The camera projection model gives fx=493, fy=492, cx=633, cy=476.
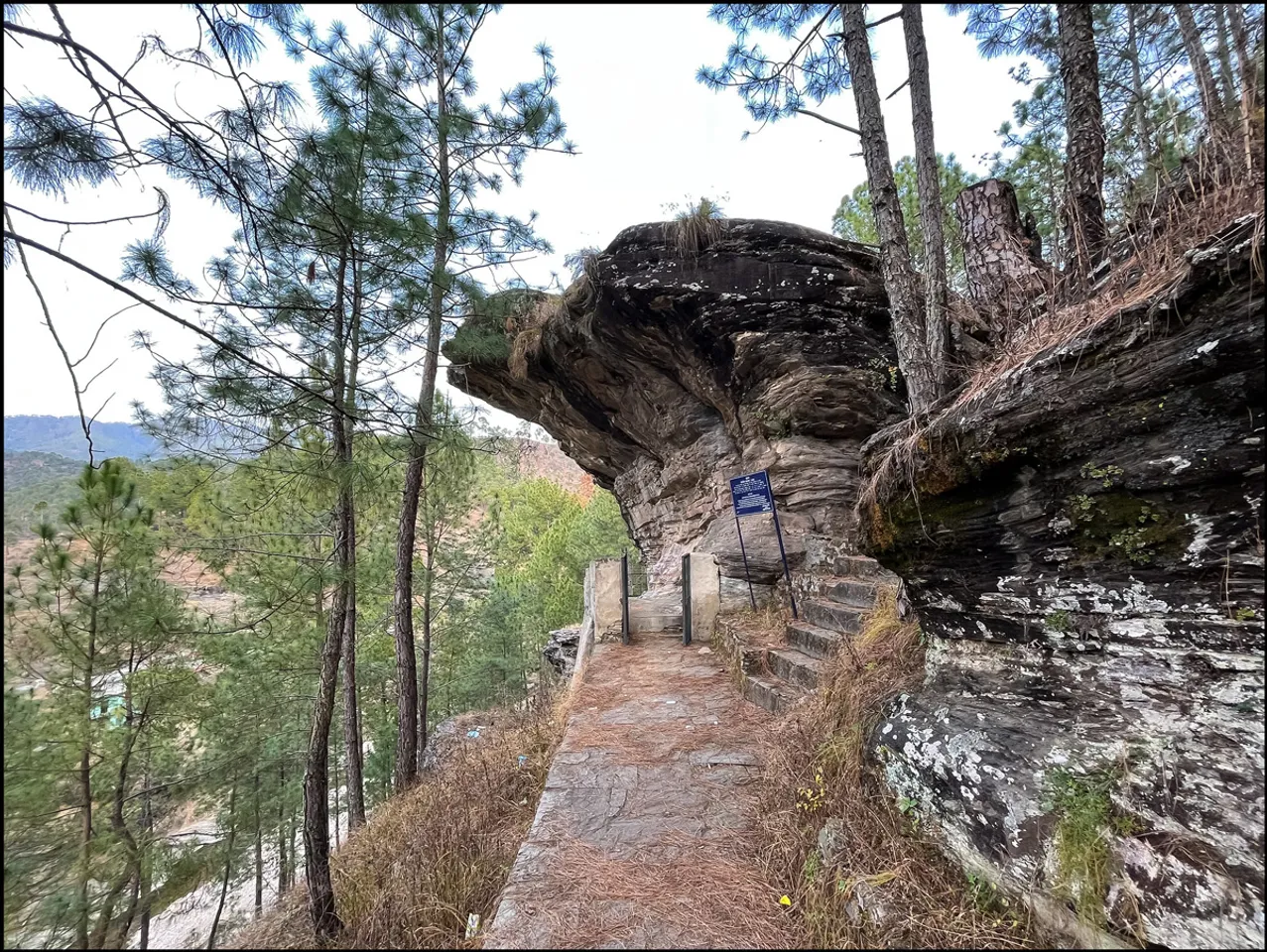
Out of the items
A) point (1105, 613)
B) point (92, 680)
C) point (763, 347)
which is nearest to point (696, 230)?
point (763, 347)

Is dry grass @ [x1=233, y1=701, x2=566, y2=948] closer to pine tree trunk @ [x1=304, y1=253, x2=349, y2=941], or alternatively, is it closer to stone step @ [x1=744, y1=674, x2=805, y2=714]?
pine tree trunk @ [x1=304, y1=253, x2=349, y2=941]

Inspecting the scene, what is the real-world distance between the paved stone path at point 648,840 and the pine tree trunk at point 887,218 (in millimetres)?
2951

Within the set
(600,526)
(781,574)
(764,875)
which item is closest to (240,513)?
(764,875)

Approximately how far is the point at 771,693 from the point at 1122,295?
3.23 metres

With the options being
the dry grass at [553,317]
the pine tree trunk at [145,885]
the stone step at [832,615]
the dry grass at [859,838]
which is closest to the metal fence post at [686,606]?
the stone step at [832,615]

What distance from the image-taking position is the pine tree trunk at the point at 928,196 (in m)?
3.79

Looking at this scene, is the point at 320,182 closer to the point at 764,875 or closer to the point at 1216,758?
the point at 764,875

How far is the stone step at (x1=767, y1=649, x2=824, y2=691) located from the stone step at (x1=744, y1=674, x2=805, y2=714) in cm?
7

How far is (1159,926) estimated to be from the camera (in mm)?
1352

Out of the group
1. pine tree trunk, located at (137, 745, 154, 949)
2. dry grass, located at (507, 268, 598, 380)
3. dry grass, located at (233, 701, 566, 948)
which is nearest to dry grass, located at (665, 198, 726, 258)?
dry grass, located at (507, 268, 598, 380)

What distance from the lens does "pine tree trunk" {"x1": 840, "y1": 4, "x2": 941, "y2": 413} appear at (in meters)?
3.83

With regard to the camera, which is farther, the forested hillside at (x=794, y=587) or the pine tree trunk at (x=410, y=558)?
the pine tree trunk at (x=410, y=558)

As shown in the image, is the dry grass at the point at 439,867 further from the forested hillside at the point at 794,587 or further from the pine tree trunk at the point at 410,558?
the pine tree trunk at the point at 410,558

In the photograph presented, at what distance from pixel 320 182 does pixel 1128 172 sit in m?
3.93
